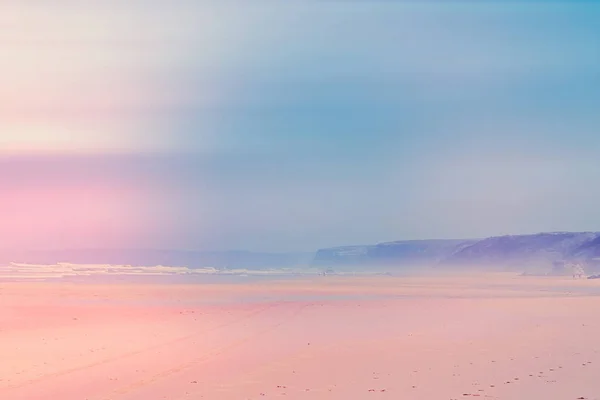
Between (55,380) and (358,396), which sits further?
(55,380)

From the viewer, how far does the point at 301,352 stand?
22953mm

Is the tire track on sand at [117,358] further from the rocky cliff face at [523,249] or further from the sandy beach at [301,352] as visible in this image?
the rocky cliff face at [523,249]

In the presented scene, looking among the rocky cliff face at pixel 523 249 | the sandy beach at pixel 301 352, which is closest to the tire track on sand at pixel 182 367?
the sandy beach at pixel 301 352

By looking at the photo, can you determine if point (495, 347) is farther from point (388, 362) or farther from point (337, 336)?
point (337, 336)

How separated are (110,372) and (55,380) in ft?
4.69

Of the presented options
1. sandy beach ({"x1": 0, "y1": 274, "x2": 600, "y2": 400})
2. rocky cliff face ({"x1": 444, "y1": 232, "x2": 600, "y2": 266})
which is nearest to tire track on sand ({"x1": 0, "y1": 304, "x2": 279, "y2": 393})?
sandy beach ({"x1": 0, "y1": 274, "x2": 600, "y2": 400})

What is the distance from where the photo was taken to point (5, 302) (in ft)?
142

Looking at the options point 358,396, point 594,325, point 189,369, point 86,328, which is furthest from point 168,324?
→ point 358,396

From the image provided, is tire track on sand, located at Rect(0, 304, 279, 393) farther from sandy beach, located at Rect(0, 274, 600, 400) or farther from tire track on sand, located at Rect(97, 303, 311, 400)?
tire track on sand, located at Rect(97, 303, 311, 400)

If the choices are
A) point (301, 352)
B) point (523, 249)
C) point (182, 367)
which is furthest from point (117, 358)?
point (523, 249)

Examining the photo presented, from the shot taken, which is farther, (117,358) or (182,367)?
(117,358)

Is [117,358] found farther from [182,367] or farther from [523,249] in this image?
[523,249]

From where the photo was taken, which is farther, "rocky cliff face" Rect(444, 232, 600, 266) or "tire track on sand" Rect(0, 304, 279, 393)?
"rocky cliff face" Rect(444, 232, 600, 266)

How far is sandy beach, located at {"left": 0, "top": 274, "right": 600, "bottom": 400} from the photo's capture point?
672 inches
